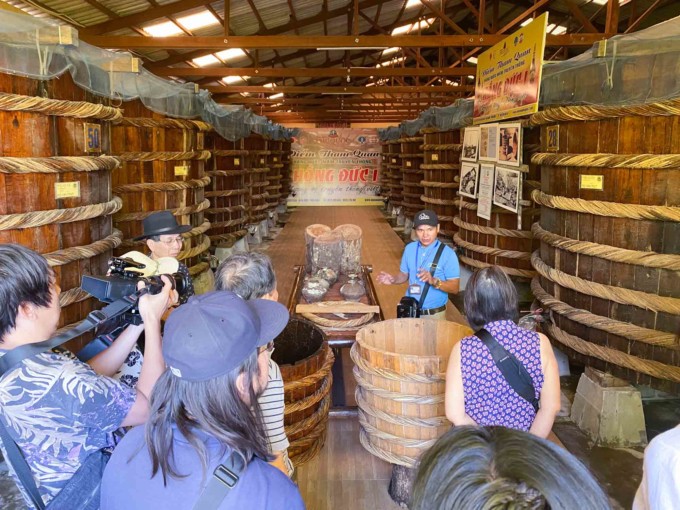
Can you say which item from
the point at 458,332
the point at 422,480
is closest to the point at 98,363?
the point at 422,480

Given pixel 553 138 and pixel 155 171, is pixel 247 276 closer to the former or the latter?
pixel 553 138

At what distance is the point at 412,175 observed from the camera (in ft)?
47.0

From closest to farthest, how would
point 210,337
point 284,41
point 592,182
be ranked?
point 210,337, point 592,182, point 284,41

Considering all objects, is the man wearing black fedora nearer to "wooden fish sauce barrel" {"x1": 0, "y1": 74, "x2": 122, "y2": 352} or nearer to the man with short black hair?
"wooden fish sauce barrel" {"x1": 0, "y1": 74, "x2": 122, "y2": 352}

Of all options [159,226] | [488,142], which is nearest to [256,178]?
[488,142]

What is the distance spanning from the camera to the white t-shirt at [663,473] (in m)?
1.40

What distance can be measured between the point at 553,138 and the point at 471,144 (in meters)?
2.79

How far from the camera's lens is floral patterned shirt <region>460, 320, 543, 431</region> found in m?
2.26

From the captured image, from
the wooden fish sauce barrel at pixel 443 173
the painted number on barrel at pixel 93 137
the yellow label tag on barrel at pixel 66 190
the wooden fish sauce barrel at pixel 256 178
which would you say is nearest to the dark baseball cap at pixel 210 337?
the yellow label tag on barrel at pixel 66 190

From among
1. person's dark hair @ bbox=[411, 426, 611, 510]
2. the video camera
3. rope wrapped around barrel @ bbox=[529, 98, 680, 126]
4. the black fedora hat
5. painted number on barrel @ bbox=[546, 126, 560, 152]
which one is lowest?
person's dark hair @ bbox=[411, 426, 611, 510]

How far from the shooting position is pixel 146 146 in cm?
612

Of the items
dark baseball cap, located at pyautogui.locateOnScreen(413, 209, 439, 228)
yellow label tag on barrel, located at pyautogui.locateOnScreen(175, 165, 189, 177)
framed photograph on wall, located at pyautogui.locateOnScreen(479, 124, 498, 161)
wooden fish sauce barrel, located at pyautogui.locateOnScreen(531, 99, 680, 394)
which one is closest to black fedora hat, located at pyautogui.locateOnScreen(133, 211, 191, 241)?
dark baseball cap, located at pyautogui.locateOnScreen(413, 209, 439, 228)

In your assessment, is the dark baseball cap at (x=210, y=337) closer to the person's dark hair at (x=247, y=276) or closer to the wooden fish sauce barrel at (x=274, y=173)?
the person's dark hair at (x=247, y=276)

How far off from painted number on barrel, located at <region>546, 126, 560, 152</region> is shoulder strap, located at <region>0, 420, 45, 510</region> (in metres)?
4.52
